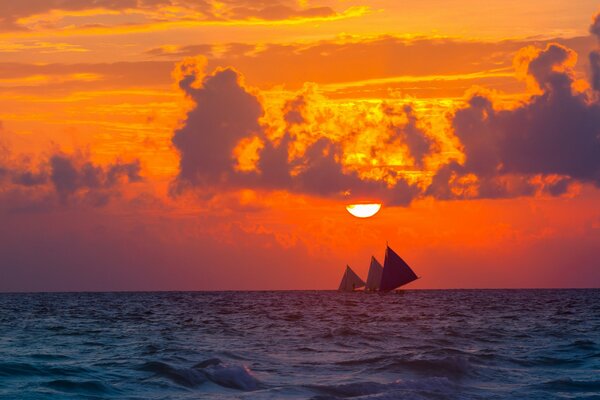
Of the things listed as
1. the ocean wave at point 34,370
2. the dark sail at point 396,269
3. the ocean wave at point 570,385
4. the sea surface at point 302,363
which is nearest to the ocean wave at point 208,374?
the sea surface at point 302,363

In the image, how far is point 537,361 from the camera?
3269cm

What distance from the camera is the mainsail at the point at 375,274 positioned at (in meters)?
140

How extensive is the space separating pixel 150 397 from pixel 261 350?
1329 centimetres

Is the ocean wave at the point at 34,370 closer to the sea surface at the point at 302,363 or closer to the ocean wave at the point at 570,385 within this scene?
the sea surface at the point at 302,363

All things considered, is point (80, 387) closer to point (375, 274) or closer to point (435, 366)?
point (435, 366)

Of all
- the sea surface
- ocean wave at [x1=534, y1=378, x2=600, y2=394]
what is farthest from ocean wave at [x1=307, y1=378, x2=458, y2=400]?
ocean wave at [x1=534, y1=378, x2=600, y2=394]

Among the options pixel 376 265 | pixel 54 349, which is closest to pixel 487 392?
pixel 54 349

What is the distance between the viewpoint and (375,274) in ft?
463

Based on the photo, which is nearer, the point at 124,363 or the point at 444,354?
the point at 124,363

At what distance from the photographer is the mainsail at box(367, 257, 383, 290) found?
14026 cm

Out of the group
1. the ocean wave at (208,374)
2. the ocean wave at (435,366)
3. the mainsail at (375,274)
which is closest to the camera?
the ocean wave at (208,374)

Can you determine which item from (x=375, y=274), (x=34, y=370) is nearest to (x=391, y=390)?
(x=34, y=370)

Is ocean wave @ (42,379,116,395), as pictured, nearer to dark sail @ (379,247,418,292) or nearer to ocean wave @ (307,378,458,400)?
ocean wave @ (307,378,458,400)

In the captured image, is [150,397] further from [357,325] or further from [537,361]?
[357,325]
